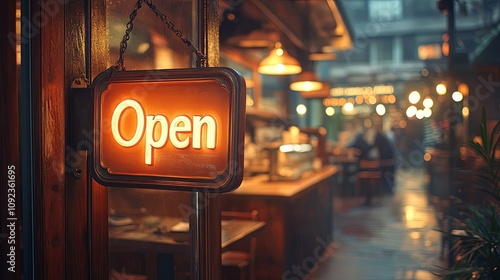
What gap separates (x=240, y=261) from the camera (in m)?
4.60

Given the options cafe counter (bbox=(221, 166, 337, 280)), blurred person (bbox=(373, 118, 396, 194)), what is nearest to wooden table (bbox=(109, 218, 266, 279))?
cafe counter (bbox=(221, 166, 337, 280))

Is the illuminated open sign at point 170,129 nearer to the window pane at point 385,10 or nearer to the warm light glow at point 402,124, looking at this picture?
the warm light glow at point 402,124

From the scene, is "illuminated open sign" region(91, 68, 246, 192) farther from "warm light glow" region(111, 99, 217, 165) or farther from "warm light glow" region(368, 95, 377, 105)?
"warm light glow" region(368, 95, 377, 105)

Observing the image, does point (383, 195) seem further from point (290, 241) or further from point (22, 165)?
point (22, 165)

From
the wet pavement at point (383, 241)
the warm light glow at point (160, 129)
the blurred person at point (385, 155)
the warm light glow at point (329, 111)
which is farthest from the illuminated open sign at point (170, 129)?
the warm light glow at point (329, 111)

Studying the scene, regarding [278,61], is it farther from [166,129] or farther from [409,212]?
[409,212]

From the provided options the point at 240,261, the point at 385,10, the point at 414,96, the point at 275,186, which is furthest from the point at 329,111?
the point at 240,261

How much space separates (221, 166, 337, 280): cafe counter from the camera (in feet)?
17.5

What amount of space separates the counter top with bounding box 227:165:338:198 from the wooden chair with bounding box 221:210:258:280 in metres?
0.27

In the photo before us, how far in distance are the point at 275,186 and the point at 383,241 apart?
9.35 feet

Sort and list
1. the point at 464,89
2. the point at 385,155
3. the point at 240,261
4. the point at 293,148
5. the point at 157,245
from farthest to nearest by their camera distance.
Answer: the point at 385,155 → the point at 464,89 → the point at 293,148 → the point at 240,261 → the point at 157,245

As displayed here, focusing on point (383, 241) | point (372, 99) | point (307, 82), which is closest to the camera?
point (383, 241)

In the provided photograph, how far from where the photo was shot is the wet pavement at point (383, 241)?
6148 millimetres

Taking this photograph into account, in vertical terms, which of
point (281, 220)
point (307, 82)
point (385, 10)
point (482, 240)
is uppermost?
point (385, 10)
